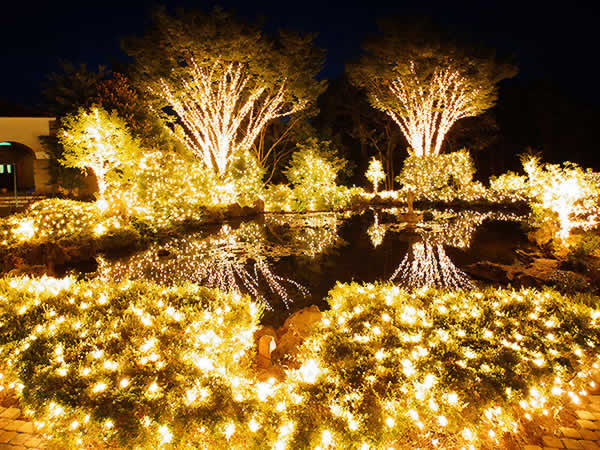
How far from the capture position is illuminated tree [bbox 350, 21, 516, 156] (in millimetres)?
18078

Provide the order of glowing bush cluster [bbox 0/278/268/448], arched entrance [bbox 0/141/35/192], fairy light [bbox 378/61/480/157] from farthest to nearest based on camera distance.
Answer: arched entrance [bbox 0/141/35/192] → fairy light [bbox 378/61/480/157] → glowing bush cluster [bbox 0/278/268/448]

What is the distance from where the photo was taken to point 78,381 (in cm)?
279

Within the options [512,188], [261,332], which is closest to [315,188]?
[512,188]

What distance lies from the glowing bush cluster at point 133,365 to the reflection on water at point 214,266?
2.36 meters

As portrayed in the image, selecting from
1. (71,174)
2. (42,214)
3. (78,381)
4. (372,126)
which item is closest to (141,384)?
(78,381)

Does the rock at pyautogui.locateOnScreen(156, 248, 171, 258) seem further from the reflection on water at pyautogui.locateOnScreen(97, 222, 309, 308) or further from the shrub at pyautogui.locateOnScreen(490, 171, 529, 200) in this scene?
the shrub at pyautogui.locateOnScreen(490, 171, 529, 200)

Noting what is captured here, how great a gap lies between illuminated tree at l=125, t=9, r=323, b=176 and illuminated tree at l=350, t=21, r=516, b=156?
12.2ft

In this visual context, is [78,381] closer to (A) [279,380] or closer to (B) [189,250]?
(A) [279,380]

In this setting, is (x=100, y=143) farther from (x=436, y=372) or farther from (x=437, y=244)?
(x=436, y=372)

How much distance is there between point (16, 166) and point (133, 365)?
24.9 meters

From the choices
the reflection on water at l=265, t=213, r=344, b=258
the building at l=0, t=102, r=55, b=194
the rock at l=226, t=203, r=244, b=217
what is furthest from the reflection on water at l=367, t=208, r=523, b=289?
the building at l=0, t=102, r=55, b=194

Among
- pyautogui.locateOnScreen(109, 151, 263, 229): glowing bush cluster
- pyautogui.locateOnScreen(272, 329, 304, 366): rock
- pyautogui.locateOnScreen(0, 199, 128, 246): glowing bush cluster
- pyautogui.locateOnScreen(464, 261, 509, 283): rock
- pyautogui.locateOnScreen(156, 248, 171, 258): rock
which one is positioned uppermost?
pyautogui.locateOnScreen(109, 151, 263, 229): glowing bush cluster

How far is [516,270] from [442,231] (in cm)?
495

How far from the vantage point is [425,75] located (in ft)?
61.8
